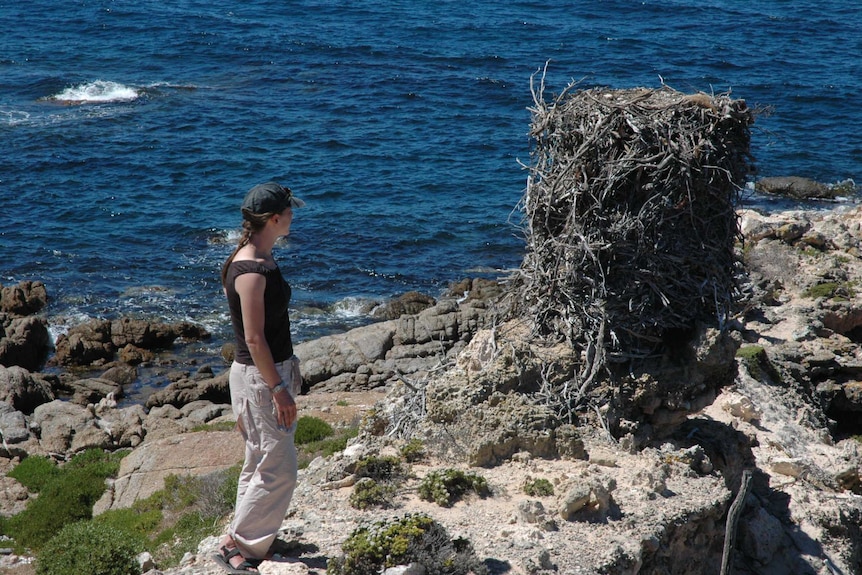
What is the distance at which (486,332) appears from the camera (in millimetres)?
9078

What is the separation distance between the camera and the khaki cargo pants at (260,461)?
6422 mm

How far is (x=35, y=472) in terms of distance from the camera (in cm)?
1678

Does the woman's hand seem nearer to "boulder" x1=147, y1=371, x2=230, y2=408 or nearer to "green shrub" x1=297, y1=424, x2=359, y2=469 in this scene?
"green shrub" x1=297, y1=424, x2=359, y2=469

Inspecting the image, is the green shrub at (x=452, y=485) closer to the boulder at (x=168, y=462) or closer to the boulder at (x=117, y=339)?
the boulder at (x=168, y=462)

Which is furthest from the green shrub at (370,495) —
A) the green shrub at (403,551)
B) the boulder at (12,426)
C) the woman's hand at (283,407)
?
the boulder at (12,426)

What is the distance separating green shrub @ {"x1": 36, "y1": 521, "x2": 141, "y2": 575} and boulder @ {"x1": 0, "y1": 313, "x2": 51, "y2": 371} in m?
14.7

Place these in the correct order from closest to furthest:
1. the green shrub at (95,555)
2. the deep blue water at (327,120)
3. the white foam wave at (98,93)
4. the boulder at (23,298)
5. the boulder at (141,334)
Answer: the green shrub at (95,555) < the boulder at (141,334) < the boulder at (23,298) < the deep blue water at (327,120) < the white foam wave at (98,93)

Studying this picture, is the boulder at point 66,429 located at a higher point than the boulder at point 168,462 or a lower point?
lower

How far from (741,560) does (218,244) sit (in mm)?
23855

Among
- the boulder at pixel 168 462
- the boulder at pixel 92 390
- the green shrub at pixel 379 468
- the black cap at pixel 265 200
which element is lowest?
the boulder at pixel 92 390

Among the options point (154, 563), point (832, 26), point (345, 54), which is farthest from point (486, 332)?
point (832, 26)

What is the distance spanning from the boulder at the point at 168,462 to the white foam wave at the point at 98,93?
31.1m

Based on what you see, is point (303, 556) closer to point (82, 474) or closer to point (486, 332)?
point (486, 332)

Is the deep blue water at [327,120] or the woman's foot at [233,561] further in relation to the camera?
the deep blue water at [327,120]
